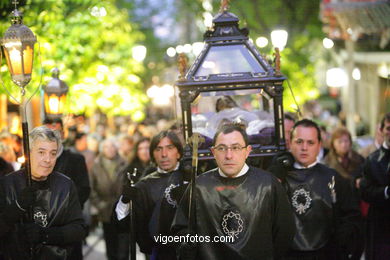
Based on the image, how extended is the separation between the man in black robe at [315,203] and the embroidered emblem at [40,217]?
216 cm

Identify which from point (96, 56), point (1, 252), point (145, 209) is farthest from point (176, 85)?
point (96, 56)

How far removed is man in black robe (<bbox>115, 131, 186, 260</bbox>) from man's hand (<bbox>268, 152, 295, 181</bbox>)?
86 centimetres

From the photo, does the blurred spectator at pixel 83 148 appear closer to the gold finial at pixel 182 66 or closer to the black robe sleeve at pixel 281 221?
the gold finial at pixel 182 66

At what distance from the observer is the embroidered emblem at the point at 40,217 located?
22.7ft

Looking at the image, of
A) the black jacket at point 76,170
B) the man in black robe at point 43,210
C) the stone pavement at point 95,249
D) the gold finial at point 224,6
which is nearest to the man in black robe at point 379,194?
the gold finial at point 224,6

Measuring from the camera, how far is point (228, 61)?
8.39 m

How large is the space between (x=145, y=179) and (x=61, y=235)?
1.40m

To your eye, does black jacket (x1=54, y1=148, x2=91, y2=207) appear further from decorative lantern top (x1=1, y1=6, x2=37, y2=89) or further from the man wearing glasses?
the man wearing glasses

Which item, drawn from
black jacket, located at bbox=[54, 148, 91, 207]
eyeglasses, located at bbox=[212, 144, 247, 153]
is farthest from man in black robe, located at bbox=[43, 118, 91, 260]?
eyeglasses, located at bbox=[212, 144, 247, 153]

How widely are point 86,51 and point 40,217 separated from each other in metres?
10.6

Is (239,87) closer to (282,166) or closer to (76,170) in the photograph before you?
(282,166)

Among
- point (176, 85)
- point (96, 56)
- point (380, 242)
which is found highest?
point (96, 56)

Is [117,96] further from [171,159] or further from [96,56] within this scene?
[171,159]

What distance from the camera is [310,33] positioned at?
3819cm
